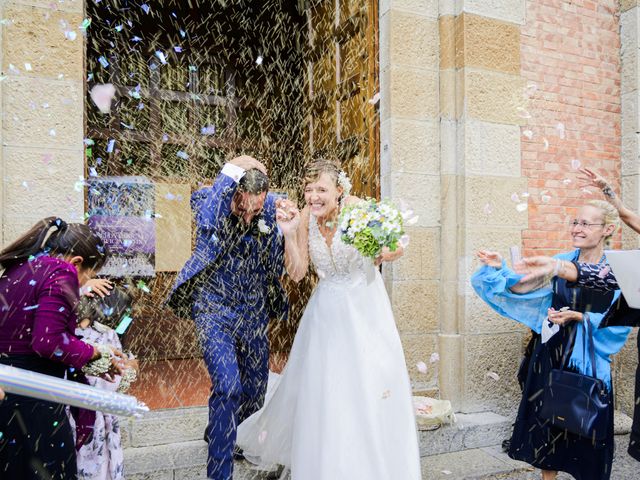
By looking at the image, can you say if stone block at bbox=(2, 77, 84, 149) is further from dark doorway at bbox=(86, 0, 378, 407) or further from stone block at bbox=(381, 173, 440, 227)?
dark doorway at bbox=(86, 0, 378, 407)

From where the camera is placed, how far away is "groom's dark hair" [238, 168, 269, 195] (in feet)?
12.1

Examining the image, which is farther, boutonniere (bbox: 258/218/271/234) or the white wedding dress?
boutonniere (bbox: 258/218/271/234)

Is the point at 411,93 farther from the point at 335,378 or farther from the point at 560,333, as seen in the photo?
the point at 335,378

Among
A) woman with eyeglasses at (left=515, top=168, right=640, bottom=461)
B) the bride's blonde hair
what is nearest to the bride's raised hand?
the bride's blonde hair

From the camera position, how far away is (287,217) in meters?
3.71

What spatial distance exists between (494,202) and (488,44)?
151 cm

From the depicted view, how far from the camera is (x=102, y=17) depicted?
7.38 metres

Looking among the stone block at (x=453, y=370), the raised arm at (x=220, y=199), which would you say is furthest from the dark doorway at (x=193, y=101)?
the raised arm at (x=220, y=199)

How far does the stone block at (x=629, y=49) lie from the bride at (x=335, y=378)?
3960 mm

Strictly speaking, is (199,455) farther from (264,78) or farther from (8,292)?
(264,78)

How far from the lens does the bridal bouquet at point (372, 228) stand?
337 cm

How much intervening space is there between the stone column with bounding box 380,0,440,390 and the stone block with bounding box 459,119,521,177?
301 mm

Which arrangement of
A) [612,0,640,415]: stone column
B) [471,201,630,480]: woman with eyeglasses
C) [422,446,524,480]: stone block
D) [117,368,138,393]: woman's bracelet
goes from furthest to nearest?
[612,0,640,415]: stone column < [422,446,524,480]: stone block < [471,201,630,480]: woman with eyeglasses < [117,368,138,393]: woman's bracelet

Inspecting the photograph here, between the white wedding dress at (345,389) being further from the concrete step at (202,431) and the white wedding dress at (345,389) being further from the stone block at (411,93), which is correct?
the stone block at (411,93)
